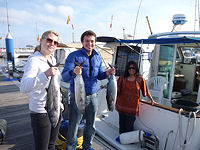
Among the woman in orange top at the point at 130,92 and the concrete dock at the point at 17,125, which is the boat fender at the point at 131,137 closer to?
the woman in orange top at the point at 130,92

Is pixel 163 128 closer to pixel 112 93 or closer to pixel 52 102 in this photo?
pixel 112 93

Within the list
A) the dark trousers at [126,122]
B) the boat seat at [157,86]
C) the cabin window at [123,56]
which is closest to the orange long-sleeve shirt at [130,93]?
the dark trousers at [126,122]

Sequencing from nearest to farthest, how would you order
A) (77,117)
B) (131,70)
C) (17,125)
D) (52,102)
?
(52,102), (77,117), (131,70), (17,125)

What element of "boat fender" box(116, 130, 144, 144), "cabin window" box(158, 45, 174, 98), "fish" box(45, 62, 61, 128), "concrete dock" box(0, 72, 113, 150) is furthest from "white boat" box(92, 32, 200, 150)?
"fish" box(45, 62, 61, 128)

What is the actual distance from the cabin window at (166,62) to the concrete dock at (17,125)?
123 inches

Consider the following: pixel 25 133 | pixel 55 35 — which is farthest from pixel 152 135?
pixel 25 133

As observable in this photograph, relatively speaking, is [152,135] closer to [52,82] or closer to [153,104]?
[153,104]

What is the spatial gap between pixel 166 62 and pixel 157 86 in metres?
0.92

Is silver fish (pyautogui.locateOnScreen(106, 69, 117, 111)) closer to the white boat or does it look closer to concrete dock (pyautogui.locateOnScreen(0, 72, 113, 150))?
the white boat

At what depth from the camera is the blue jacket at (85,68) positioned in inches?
85.6

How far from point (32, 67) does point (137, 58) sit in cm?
476

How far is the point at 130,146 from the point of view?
10.9 feet

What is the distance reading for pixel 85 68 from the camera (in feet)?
7.49

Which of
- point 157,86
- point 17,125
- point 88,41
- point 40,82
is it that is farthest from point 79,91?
point 157,86
